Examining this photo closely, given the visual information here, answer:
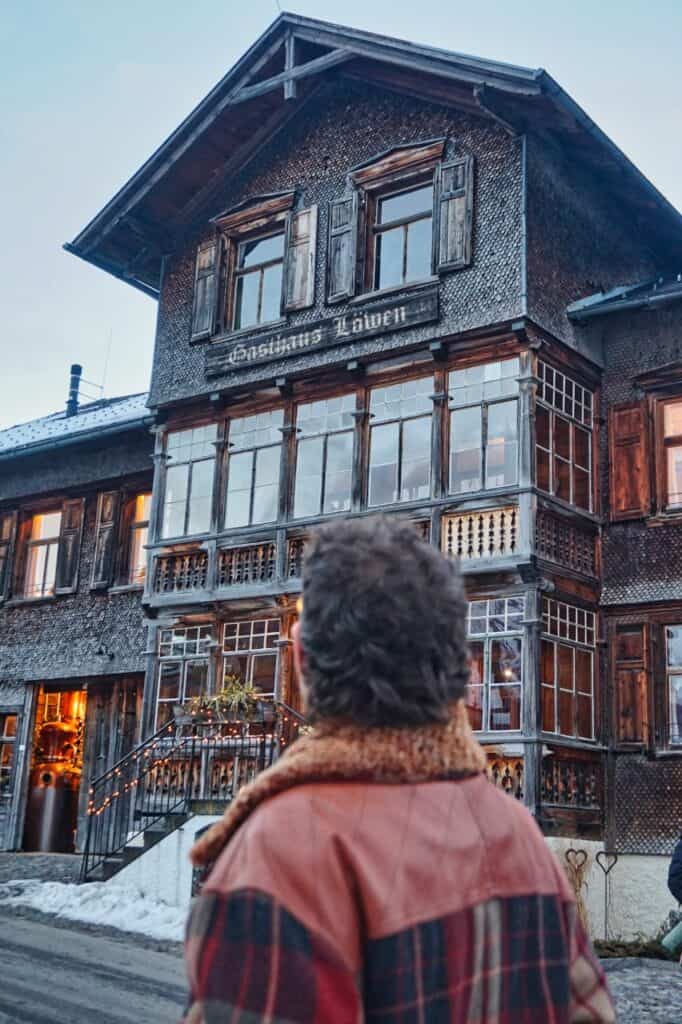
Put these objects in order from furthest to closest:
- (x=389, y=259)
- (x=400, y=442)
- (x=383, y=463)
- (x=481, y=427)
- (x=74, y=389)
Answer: (x=74, y=389), (x=389, y=259), (x=383, y=463), (x=400, y=442), (x=481, y=427)

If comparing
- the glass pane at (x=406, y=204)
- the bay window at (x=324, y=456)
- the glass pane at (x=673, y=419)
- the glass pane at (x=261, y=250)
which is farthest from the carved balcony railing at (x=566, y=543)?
the glass pane at (x=261, y=250)

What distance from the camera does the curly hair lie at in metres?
2.09

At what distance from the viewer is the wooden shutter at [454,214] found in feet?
51.5

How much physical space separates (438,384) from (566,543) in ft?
8.46

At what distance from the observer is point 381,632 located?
210 centimetres

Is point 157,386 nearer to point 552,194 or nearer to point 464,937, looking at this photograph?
point 552,194

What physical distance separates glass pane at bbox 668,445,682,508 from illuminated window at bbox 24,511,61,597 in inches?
442

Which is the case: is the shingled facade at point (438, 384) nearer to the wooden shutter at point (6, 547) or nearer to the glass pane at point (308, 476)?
the glass pane at point (308, 476)

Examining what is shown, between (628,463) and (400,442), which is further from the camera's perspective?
(400,442)

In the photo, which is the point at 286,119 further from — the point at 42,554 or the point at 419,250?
the point at 42,554

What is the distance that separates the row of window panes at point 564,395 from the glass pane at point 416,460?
154 cm

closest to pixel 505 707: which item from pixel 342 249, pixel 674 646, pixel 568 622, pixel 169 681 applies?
A: pixel 568 622

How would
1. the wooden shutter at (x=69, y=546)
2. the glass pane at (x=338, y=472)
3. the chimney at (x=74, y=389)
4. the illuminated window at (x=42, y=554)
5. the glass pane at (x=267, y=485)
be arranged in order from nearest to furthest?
the glass pane at (x=338, y=472), the glass pane at (x=267, y=485), the wooden shutter at (x=69, y=546), the illuminated window at (x=42, y=554), the chimney at (x=74, y=389)

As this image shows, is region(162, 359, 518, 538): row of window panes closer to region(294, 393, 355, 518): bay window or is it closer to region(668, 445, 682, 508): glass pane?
region(294, 393, 355, 518): bay window
